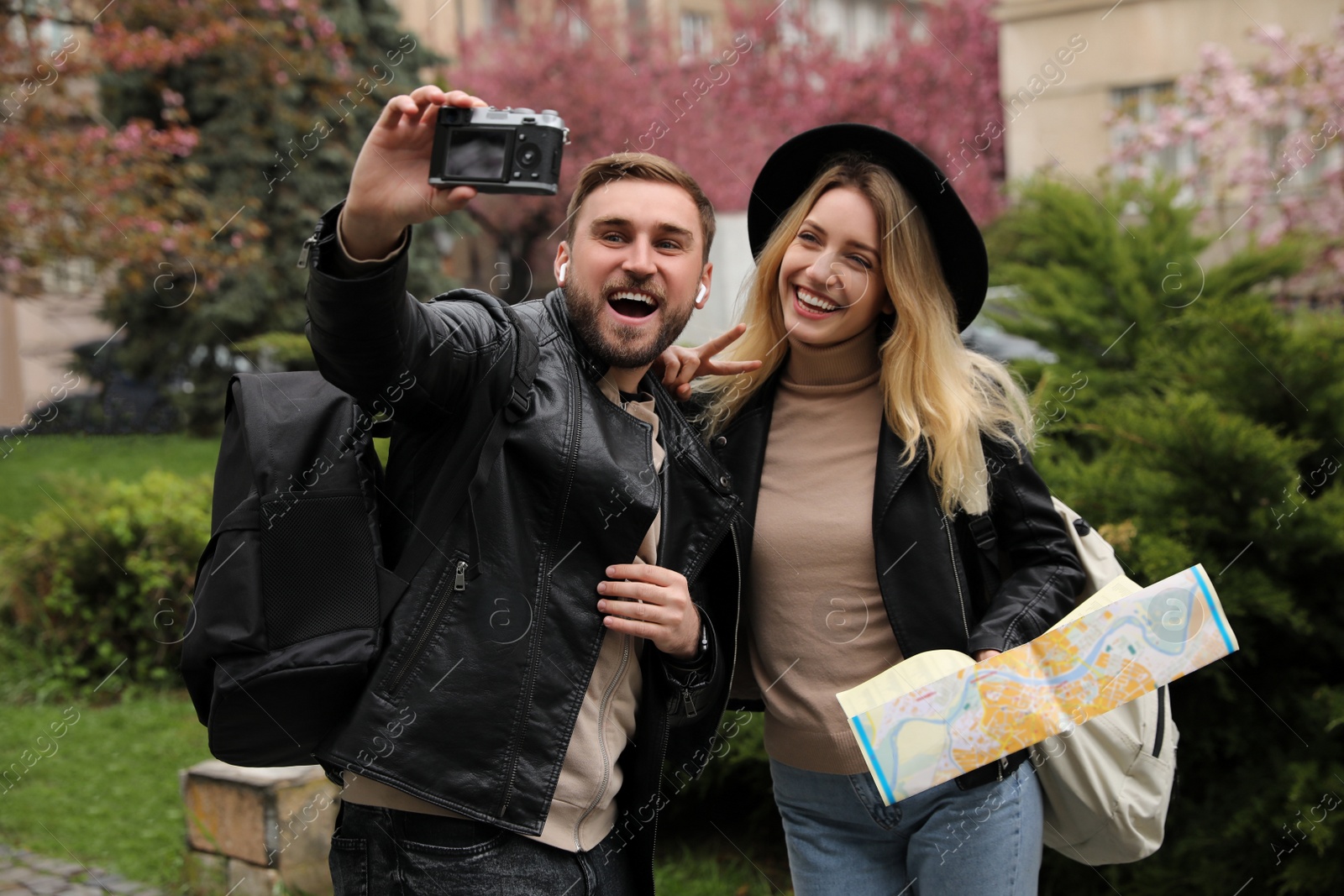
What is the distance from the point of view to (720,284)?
914cm

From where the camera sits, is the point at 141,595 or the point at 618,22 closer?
the point at 141,595

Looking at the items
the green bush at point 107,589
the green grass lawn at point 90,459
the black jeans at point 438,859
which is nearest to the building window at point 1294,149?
the green bush at point 107,589

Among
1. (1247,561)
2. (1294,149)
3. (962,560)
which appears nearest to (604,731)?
(962,560)

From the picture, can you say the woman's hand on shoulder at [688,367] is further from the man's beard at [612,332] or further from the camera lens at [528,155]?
the camera lens at [528,155]

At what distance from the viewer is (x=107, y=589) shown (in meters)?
6.80

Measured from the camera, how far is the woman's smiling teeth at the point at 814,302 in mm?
2598

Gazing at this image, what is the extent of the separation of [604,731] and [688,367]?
0.84 metres

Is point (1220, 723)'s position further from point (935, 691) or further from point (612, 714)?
point (612, 714)

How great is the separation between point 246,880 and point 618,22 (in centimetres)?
2323

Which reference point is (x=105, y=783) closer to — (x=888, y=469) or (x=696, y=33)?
(x=888, y=469)

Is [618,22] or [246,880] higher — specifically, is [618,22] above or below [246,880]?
above

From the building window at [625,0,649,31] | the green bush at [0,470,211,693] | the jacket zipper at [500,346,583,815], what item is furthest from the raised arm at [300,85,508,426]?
the building window at [625,0,649,31]

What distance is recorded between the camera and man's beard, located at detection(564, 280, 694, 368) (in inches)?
87.4

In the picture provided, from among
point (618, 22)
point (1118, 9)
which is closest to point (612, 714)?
point (1118, 9)
